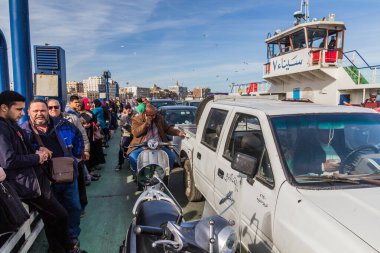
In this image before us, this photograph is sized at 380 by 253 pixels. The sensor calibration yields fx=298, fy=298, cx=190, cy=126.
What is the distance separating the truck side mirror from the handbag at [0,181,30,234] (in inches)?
72.4

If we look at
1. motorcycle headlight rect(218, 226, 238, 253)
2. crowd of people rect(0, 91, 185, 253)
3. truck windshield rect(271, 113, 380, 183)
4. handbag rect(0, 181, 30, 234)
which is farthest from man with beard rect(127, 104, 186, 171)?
motorcycle headlight rect(218, 226, 238, 253)

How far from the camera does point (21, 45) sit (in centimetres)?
477

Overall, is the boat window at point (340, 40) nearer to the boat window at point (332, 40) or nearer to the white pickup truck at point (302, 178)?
the boat window at point (332, 40)

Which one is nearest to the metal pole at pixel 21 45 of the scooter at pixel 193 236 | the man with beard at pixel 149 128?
the man with beard at pixel 149 128

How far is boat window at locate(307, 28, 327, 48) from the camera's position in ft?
52.3

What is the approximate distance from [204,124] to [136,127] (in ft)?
5.07

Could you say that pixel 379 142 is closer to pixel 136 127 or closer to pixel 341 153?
pixel 341 153

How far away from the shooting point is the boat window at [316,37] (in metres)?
15.9

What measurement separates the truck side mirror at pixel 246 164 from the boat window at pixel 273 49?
17858 mm

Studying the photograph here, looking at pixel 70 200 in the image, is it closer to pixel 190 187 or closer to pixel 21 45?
pixel 190 187

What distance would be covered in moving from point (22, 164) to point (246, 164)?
1981 mm

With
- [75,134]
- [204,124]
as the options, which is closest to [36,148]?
[75,134]

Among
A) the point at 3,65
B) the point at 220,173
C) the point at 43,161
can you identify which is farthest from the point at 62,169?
the point at 3,65

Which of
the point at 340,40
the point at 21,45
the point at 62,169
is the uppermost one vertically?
the point at 340,40
